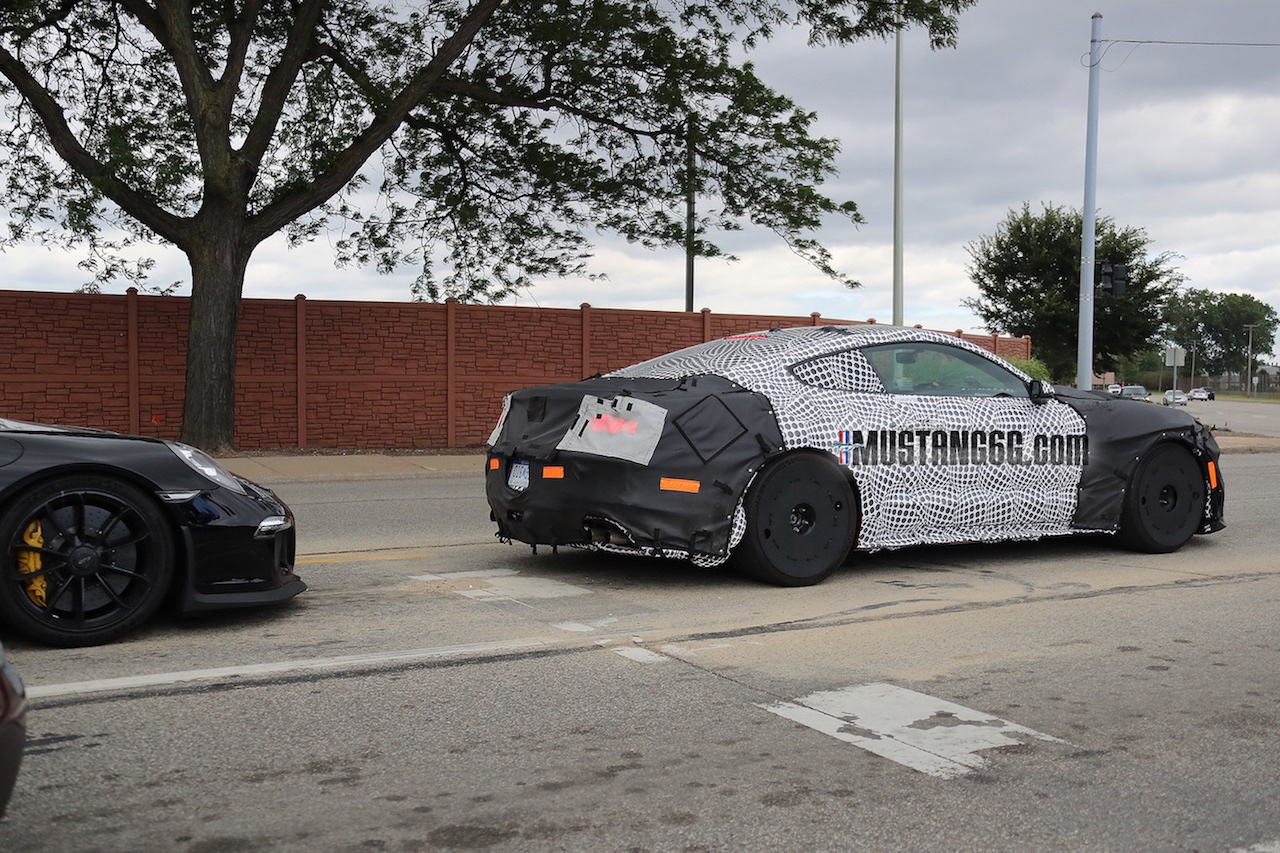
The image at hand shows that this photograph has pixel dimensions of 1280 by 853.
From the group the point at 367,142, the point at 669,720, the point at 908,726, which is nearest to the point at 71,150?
the point at 367,142

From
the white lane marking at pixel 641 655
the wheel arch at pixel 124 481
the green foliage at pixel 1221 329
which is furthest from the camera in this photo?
the green foliage at pixel 1221 329

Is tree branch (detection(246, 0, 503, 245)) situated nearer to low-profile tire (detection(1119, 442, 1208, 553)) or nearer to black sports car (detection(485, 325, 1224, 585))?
black sports car (detection(485, 325, 1224, 585))

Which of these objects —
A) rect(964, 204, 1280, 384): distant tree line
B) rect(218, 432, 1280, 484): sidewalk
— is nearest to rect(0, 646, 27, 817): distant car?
rect(218, 432, 1280, 484): sidewalk

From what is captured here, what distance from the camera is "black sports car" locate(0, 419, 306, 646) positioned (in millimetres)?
4945

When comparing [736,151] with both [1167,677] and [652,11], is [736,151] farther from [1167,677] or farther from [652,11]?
[1167,677]

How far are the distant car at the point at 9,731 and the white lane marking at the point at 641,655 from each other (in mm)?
2763

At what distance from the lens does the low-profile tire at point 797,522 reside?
6.61 metres

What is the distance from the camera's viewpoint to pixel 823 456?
6.82m

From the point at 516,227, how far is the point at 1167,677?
57.8 feet

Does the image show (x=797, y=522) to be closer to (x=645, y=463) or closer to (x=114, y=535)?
(x=645, y=463)

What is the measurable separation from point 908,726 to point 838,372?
3.23 meters

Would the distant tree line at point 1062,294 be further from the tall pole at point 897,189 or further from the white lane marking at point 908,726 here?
the white lane marking at point 908,726

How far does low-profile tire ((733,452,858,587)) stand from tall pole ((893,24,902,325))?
52.8 ft

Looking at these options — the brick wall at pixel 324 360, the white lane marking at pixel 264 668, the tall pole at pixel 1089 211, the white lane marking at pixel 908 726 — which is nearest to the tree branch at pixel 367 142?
the brick wall at pixel 324 360
